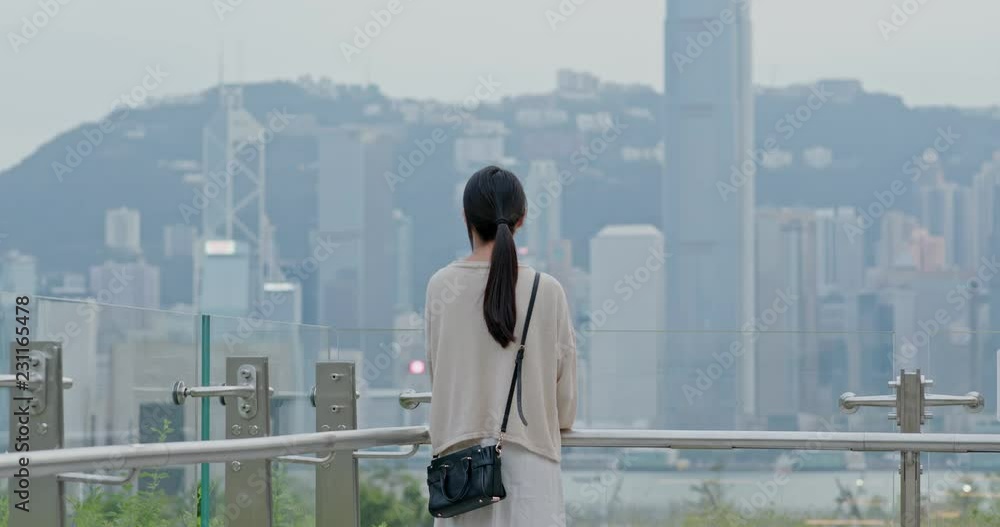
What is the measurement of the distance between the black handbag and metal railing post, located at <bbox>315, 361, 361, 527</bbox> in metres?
0.68

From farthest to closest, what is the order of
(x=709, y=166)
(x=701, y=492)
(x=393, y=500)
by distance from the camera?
(x=709, y=166), (x=701, y=492), (x=393, y=500)

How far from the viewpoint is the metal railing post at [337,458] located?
8.96ft

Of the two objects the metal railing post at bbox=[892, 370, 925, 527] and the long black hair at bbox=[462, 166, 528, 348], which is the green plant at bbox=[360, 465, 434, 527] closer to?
the long black hair at bbox=[462, 166, 528, 348]

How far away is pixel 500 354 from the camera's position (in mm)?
2062

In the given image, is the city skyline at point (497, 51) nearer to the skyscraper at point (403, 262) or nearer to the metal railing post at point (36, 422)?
the skyscraper at point (403, 262)

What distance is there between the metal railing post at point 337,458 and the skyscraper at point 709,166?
91.4 ft

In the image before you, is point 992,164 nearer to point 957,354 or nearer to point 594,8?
point 594,8

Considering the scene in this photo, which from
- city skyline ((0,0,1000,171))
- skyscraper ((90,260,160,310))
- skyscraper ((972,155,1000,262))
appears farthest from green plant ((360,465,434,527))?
city skyline ((0,0,1000,171))

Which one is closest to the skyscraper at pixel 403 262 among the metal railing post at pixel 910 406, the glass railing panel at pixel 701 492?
the glass railing panel at pixel 701 492

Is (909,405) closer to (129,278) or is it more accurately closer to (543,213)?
(543,213)

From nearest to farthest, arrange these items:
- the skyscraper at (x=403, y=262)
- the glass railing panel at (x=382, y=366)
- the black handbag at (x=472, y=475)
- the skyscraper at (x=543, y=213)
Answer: the black handbag at (x=472, y=475), the glass railing panel at (x=382, y=366), the skyscraper at (x=403, y=262), the skyscraper at (x=543, y=213)

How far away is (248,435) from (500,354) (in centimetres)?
82

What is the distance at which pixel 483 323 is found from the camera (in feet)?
6.79

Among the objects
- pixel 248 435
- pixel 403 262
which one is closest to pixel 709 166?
pixel 403 262
